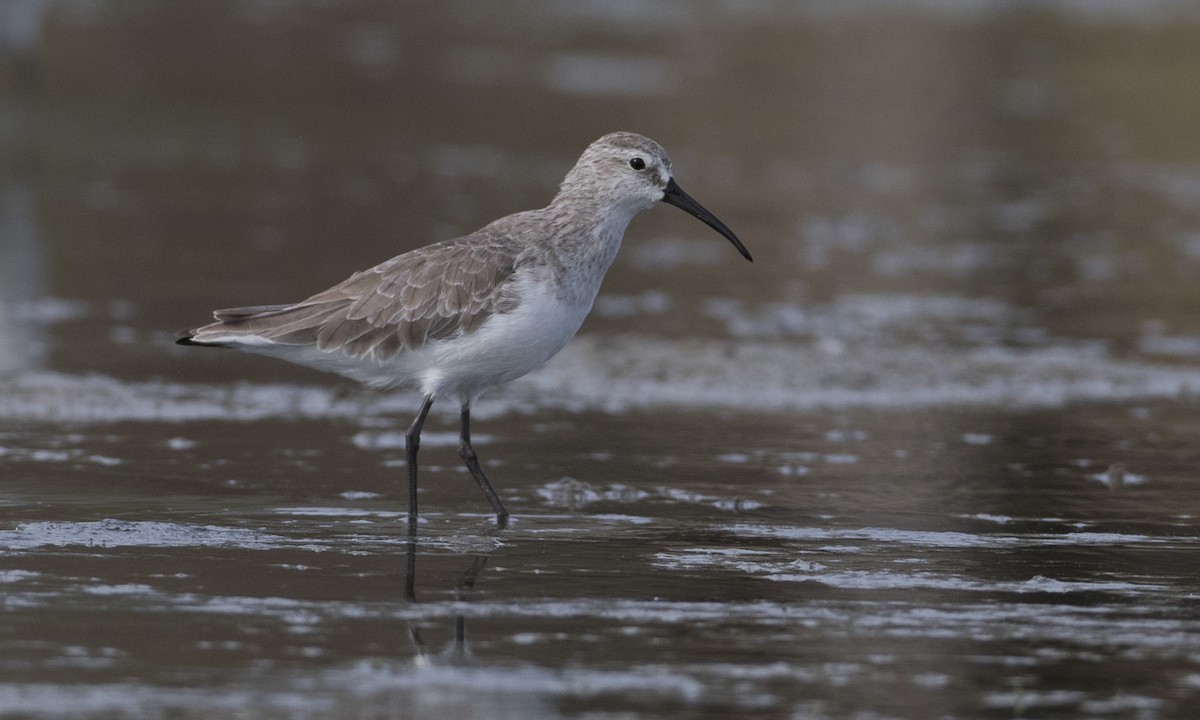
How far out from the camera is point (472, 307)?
294 inches

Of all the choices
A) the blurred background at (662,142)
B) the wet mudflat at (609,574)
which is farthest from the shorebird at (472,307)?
the blurred background at (662,142)

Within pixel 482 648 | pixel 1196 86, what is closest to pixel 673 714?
pixel 482 648

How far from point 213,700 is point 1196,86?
2242 cm

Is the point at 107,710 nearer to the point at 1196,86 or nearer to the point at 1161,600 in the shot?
the point at 1161,600

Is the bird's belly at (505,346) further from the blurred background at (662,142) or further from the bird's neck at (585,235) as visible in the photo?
the blurred background at (662,142)

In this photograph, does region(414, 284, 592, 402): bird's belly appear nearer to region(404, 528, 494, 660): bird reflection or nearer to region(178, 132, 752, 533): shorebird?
region(178, 132, 752, 533): shorebird

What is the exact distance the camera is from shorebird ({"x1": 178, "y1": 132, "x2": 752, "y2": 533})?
745cm

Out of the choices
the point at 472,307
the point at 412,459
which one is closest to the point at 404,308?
the point at 472,307

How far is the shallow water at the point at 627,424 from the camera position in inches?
214

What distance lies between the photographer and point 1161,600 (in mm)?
6270

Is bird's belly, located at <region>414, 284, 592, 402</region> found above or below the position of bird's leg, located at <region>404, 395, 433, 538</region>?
above

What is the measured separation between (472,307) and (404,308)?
0.31 meters

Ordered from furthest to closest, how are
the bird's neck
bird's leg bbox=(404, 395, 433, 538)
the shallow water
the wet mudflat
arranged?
the bird's neck, bird's leg bbox=(404, 395, 433, 538), the shallow water, the wet mudflat

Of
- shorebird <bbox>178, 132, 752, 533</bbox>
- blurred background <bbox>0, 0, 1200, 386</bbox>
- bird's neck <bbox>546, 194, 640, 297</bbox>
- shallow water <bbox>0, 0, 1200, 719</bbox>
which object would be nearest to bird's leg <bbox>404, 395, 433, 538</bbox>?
shorebird <bbox>178, 132, 752, 533</bbox>
